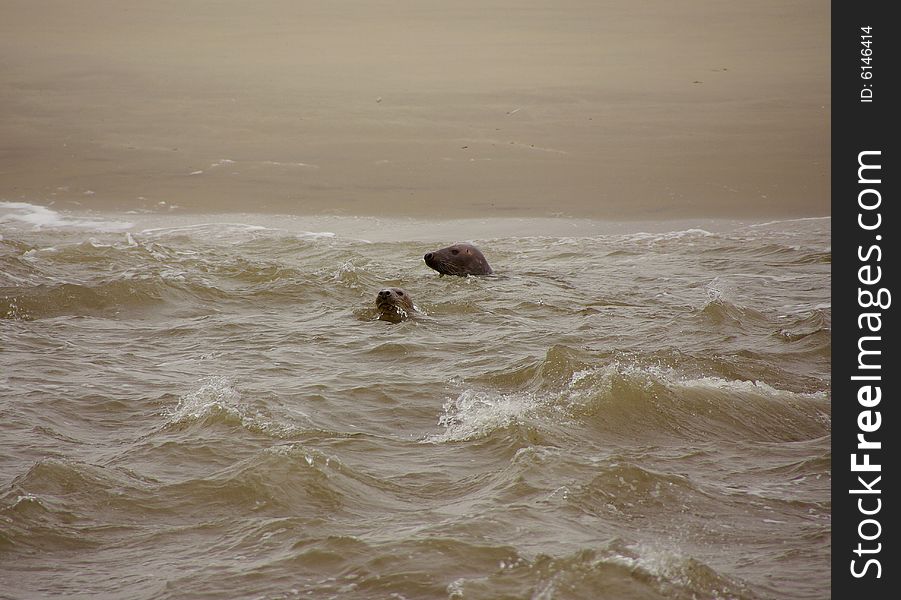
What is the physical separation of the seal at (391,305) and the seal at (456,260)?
50.7 inches

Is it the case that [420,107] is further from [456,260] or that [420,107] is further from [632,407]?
[632,407]

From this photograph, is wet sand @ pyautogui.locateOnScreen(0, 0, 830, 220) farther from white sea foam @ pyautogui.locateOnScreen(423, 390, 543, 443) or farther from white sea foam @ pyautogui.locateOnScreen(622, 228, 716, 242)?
white sea foam @ pyautogui.locateOnScreen(423, 390, 543, 443)

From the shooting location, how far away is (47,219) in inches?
446

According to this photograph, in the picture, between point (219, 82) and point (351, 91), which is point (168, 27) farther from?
point (351, 91)

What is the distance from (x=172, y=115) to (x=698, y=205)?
8588mm

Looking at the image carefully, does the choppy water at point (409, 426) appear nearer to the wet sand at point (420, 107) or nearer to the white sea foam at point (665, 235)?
the white sea foam at point (665, 235)

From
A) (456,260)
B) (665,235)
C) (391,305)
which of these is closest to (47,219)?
(456,260)

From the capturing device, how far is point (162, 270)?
29.6 feet

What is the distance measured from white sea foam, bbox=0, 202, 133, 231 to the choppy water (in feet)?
3.21

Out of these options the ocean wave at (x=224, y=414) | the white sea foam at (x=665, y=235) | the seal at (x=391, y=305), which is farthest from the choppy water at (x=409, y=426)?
the white sea foam at (x=665, y=235)

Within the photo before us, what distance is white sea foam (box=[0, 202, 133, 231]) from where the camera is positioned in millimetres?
11070

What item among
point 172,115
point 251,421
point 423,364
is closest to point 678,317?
point 423,364

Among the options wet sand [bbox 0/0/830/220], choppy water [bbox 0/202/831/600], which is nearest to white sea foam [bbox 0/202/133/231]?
wet sand [bbox 0/0/830/220]

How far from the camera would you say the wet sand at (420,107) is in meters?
12.6
